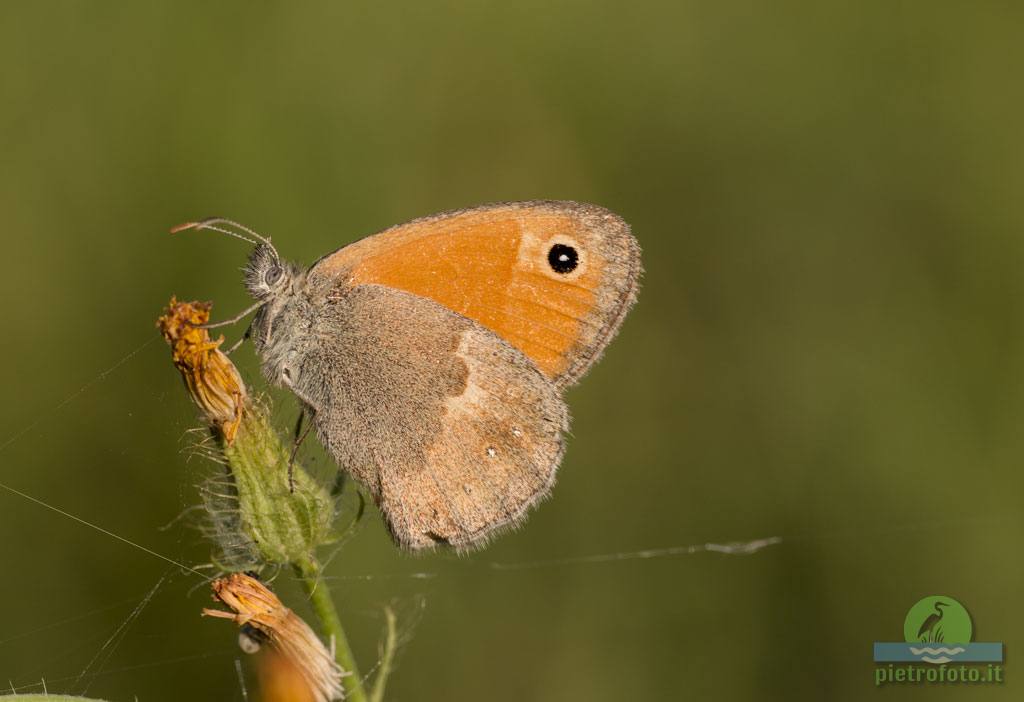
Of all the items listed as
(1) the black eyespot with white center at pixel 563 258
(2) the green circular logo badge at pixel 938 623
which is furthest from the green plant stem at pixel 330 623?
(2) the green circular logo badge at pixel 938 623

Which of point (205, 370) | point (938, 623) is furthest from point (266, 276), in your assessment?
point (938, 623)

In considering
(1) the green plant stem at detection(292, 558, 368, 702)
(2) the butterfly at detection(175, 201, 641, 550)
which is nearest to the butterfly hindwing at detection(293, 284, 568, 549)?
(2) the butterfly at detection(175, 201, 641, 550)

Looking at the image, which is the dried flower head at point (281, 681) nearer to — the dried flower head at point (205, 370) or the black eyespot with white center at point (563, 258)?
the dried flower head at point (205, 370)

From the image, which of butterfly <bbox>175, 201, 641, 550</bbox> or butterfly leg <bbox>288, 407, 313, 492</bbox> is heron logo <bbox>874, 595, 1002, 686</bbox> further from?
butterfly leg <bbox>288, 407, 313, 492</bbox>

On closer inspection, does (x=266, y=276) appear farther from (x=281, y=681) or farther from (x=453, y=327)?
(x=281, y=681)

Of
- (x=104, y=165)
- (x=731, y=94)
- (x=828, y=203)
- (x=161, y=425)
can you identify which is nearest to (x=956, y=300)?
(x=828, y=203)

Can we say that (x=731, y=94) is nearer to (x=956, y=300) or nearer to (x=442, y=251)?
(x=956, y=300)
